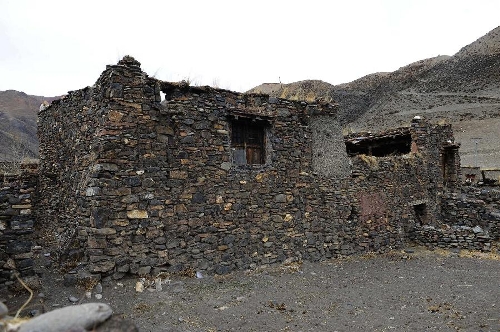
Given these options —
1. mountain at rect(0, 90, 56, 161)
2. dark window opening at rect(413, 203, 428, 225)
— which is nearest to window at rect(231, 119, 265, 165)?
dark window opening at rect(413, 203, 428, 225)

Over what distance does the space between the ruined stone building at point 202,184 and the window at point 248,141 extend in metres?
0.03

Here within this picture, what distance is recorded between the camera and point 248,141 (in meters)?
9.62

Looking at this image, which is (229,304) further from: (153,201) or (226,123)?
(226,123)

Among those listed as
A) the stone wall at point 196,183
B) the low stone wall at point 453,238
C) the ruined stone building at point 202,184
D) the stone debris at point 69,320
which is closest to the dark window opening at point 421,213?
the ruined stone building at point 202,184

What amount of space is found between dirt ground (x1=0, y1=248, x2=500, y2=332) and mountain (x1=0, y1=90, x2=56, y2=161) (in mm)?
39488

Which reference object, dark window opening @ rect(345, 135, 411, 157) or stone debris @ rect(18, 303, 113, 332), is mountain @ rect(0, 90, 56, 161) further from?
stone debris @ rect(18, 303, 113, 332)

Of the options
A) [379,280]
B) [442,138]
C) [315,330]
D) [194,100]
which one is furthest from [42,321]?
[442,138]

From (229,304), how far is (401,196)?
27.1ft

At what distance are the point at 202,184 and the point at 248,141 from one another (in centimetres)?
188

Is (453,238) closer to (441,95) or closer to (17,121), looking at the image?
(441,95)

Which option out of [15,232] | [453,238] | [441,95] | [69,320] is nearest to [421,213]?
[453,238]

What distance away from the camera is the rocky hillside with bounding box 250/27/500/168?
4197 cm

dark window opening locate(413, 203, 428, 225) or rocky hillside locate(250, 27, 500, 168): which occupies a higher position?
rocky hillside locate(250, 27, 500, 168)

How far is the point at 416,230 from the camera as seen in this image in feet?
42.5
